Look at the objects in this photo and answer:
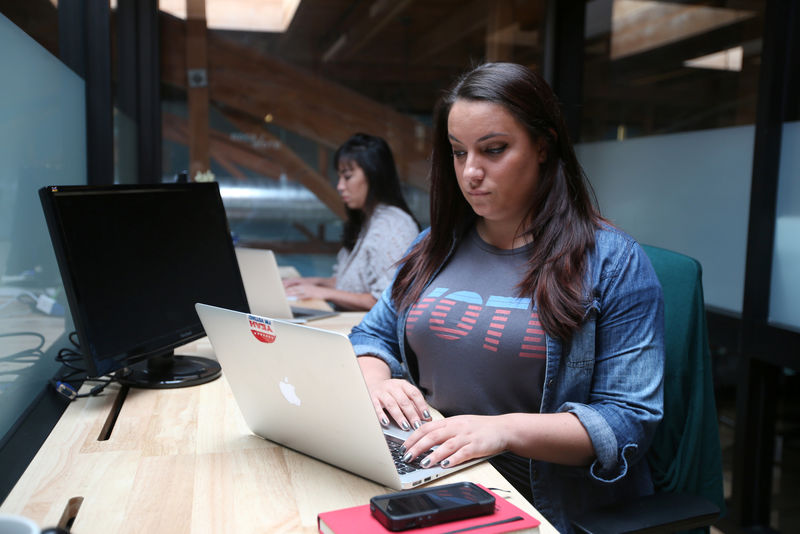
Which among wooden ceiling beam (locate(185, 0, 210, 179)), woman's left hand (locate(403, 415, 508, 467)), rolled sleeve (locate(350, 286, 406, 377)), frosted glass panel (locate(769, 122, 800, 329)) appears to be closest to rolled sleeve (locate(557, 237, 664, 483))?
woman's left hand (locate(403, 415, 508, 467))

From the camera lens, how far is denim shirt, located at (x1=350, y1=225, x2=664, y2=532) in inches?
44.8

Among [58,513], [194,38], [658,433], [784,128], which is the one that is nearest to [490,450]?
[658,433]

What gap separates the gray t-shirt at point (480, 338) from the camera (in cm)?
126

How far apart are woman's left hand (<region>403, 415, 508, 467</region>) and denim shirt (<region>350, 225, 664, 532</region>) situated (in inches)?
7.1

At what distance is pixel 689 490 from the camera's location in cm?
125

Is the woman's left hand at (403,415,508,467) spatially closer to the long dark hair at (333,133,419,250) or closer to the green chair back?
the green chair back

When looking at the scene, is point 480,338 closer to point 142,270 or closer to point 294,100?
point 142,270

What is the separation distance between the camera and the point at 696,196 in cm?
270

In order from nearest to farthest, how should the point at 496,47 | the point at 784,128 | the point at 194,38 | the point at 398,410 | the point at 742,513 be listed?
the point at 398,410
the point at 784,128
the point at 742,513
the point at 194,38
the point at 496,47

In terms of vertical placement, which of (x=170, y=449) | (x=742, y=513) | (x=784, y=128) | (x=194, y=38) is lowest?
(x=742, y=513)

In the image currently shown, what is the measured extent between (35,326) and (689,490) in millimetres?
1324

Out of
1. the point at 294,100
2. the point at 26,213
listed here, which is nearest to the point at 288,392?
the point at 26,213

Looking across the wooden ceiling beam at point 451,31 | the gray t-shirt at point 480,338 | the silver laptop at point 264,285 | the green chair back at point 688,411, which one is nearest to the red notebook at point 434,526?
the gray t-shirt at point 480,338

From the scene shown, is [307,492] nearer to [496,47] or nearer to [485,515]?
[485,515]
